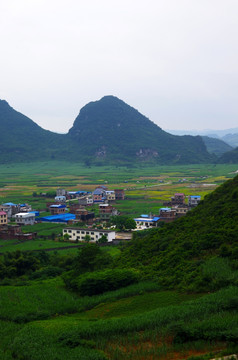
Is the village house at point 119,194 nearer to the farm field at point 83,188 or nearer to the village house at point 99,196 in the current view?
the farm field at point 83,188

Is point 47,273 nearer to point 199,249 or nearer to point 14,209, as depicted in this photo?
point 199,249

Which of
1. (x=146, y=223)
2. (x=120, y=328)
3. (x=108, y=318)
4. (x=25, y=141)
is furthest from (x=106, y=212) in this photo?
(x=25, y=141)

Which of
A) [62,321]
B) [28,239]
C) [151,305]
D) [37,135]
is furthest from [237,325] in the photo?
[37,135]

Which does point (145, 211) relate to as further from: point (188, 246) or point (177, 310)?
point (177, 310)

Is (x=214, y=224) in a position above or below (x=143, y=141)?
below

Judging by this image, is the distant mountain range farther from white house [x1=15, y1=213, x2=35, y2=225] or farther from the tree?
the tree

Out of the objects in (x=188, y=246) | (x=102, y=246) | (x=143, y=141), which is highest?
(x=143, y=141)

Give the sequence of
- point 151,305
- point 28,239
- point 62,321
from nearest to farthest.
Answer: point 62,321
point 151,305
point 28,239
